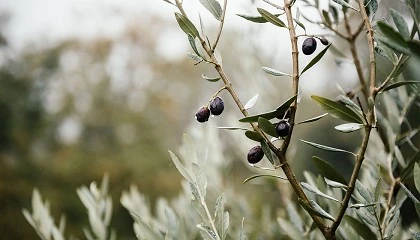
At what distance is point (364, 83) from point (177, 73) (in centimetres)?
1327

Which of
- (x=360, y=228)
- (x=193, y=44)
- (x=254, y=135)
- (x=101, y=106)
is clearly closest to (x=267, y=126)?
(x=254, y=135)

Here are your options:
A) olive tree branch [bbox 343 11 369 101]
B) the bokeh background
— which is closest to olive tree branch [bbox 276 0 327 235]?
olive tree branch [bbox 343 11 369 101]

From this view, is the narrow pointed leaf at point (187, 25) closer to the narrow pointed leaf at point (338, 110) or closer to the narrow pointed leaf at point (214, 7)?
the narrow pointed leaf at point (214, 7)

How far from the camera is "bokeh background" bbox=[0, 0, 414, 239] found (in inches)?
329

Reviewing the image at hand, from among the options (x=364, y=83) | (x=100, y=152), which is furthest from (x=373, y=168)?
(x=100, y=152)

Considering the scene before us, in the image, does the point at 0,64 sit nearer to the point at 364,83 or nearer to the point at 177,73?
the point at 177,73

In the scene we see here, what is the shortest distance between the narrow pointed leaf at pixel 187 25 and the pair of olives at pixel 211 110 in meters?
0.10

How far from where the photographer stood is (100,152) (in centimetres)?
1023

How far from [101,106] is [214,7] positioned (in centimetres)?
1134

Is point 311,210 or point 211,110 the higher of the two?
point 211,110

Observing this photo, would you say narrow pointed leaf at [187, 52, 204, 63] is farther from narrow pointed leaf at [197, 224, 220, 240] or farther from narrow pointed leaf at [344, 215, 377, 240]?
narrow pointed leaf at [344, 215, 377, 240]

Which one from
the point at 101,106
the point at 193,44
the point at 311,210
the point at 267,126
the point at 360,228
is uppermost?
the point at 193,44

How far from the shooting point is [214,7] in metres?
0.61

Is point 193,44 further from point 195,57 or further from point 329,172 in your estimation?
point 329,172
